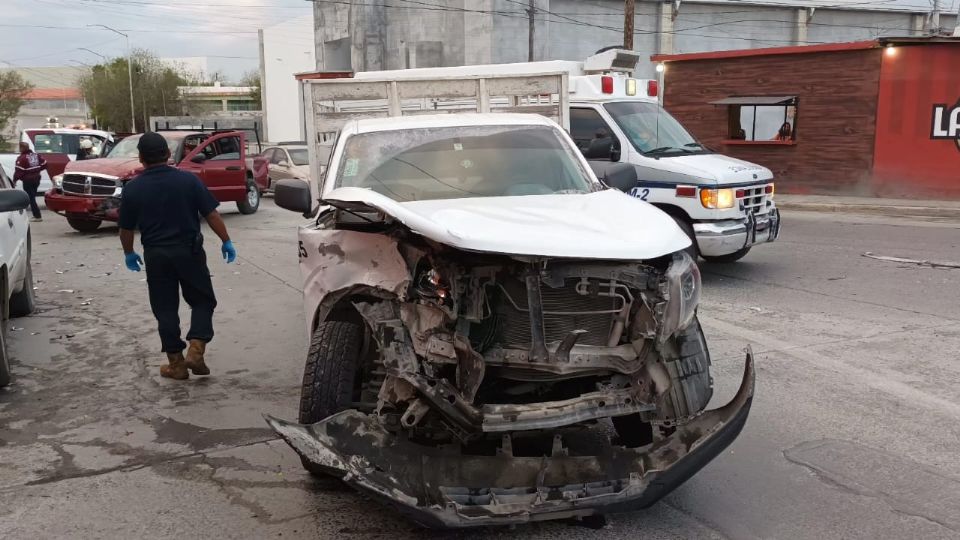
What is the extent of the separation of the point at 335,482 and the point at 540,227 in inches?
69.9

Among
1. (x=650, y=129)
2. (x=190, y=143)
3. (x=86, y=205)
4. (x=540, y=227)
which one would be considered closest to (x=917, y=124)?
(x=650, y=129)

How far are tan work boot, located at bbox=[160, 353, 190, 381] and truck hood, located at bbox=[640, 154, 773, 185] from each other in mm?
5699

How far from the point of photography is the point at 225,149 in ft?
58.0

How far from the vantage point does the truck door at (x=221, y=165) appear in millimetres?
16875

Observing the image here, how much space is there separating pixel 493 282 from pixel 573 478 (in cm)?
92

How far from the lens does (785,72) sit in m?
21.0

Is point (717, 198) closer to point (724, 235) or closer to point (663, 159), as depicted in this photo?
point (724, 235)

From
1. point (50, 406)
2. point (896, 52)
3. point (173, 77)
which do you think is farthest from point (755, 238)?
point (173, 77)

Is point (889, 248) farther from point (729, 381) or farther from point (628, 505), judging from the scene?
point (628, 505)

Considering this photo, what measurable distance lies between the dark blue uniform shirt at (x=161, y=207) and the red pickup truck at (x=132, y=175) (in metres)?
7.95

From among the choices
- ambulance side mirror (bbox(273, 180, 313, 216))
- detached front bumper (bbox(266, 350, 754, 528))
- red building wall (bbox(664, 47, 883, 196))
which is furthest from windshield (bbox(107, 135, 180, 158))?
detached front bumper (bbox(266, 350, 754, 528))

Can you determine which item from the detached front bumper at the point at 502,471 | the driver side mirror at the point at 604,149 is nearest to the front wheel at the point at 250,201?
the driver side mirror at the point at 604,149

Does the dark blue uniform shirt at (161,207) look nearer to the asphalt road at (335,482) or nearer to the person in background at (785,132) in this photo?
the asphalt road at (335,482)

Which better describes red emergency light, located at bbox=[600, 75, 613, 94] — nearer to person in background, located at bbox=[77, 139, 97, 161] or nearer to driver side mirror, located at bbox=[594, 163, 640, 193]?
driver side mirror, located at bbox=[594, 163, 640, 193]
